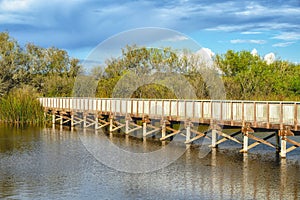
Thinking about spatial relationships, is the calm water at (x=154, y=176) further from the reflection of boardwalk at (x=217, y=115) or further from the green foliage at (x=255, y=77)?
the green foliage at (x=255, y=77)

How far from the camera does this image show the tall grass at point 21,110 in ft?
192

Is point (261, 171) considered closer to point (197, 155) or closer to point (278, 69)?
point (197, 155)

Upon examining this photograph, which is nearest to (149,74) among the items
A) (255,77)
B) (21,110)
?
(255,77)

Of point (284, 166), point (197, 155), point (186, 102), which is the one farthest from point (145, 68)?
point (284, 166)

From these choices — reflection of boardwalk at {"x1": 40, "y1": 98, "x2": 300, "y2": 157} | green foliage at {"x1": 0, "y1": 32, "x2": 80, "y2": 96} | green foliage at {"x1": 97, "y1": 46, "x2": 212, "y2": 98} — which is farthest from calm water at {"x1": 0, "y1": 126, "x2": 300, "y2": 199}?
green foliage at {"x1": 0, "y1": 32, "x2": 80, "y2": 96}

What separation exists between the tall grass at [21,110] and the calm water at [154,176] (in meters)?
24.9

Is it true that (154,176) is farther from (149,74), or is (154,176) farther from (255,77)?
(255,77)

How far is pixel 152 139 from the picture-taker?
39.3 m

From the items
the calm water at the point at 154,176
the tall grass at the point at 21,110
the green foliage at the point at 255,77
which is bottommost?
the calm water at the point at 154,176

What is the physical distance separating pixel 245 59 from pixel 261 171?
50257 millimetres

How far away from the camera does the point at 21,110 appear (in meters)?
58.7

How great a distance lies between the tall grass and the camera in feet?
192

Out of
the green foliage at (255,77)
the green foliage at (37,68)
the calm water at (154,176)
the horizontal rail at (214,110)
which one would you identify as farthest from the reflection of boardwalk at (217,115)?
the green foliage at (37,68)

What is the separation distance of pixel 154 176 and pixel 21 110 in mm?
37627
